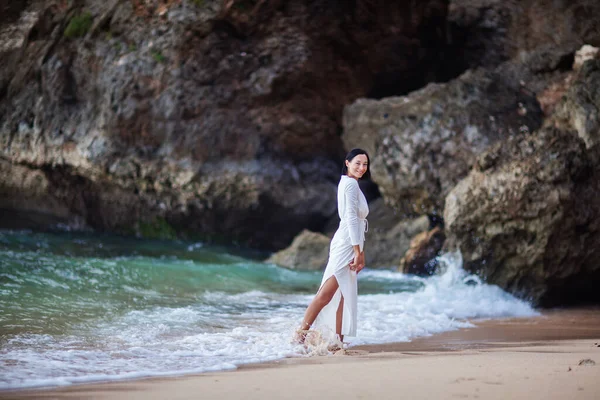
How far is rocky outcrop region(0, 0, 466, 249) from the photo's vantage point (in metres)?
14.9

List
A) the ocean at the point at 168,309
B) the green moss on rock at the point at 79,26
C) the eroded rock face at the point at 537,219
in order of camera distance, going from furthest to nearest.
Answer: the green moss on rock at the point at 79,26, the eroded rock face at the point at 537,219, the ocean at the point at 168,309

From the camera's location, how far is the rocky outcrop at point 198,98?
14922 millimetres

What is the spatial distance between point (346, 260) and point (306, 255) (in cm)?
774

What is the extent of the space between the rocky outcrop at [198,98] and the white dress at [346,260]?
32.4 ft

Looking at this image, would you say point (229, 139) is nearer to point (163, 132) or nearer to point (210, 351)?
point (163, 132)

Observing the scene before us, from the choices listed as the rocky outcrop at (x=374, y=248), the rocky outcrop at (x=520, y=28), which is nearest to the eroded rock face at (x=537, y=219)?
the rocky outcrop at (x=374, y=248)

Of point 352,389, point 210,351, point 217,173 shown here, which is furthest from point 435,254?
point 352,389

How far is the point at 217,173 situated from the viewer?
1569cm

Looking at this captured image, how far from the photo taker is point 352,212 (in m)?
5.68

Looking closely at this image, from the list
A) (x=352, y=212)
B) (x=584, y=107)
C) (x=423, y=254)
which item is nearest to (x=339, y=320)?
(x=352, y=212)

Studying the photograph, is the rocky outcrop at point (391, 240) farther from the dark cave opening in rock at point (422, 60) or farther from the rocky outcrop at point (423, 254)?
the dark cave opening in rock at point (422, 60)

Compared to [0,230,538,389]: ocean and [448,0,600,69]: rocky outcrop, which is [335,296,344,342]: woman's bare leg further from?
[448,0,600,69]: rocky outcrop

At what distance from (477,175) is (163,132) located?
27.6 ft

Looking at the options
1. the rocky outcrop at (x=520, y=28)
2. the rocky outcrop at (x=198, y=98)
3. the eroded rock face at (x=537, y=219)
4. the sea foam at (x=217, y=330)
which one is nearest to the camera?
the sea foam at (x=217, y=330)
